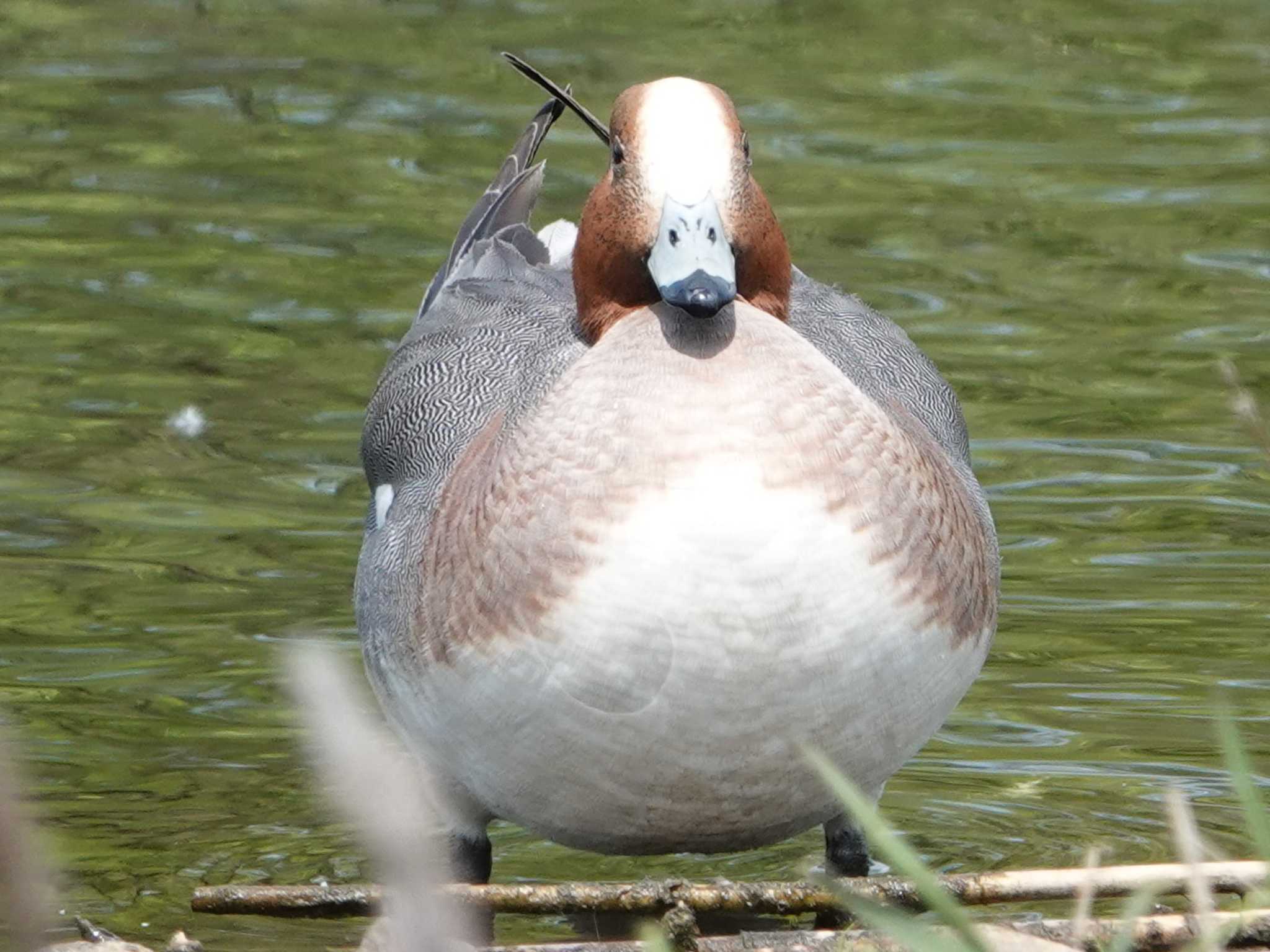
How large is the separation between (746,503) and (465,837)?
115 cm

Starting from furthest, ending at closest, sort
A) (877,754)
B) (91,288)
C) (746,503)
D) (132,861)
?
1. (91,288)
2. (132,861)
3. (877,754)
4. (746,503)

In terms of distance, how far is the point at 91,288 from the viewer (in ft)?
26.5

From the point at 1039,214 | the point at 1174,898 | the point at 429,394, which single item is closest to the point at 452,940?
the point at 1174,898

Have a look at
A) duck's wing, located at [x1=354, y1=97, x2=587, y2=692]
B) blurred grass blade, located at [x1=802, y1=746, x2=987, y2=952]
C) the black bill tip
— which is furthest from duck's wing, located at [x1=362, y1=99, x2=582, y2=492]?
blurred grass blade, located at [x1=802, y1=746, x2=987, y2=952]

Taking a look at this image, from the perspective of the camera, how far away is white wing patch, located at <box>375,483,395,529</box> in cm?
434

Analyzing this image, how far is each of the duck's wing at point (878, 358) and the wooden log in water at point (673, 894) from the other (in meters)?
1.11

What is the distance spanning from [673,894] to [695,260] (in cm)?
88

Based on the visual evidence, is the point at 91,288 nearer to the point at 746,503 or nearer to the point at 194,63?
the point at 194,63

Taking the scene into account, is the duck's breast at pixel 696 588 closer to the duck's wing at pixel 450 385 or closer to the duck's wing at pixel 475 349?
the duck's wing at pixel 450 385

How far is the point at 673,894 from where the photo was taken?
300 centimetres

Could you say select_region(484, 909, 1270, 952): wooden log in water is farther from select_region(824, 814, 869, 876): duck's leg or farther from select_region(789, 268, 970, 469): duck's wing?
select_region(789, 268, 970, 469): duck's wing

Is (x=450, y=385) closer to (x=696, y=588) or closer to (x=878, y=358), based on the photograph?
(x=878, y=358)

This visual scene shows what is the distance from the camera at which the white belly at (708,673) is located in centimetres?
324

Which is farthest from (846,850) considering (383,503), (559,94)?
(559,94)
